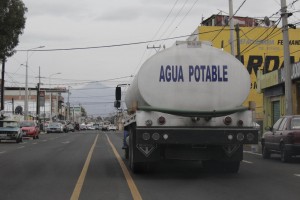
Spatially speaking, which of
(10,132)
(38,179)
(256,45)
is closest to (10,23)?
(38,179)

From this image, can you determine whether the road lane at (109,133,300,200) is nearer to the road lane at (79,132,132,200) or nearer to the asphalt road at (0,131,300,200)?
the asphalt road at (0,131,300,200)

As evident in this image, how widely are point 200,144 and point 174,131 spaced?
73cm

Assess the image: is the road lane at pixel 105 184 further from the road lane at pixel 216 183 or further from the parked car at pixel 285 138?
the parked car at pixel 285 138

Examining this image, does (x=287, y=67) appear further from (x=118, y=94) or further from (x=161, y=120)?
(x=161, y=120)

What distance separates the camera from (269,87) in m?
40.0

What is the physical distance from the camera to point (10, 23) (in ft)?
74.1

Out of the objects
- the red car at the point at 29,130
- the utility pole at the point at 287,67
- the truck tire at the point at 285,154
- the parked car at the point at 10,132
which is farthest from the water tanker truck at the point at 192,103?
the red car at the point at 29,130

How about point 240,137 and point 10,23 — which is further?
point 10,23

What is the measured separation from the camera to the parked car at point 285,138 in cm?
1798

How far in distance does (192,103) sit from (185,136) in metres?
0.88

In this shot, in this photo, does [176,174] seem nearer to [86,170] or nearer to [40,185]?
[86,170]

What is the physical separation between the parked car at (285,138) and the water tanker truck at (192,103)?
551cm

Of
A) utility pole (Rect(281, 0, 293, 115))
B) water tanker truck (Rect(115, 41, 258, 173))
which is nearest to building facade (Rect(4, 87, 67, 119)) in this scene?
utility pole (Rect(281, 0, 293, 115))

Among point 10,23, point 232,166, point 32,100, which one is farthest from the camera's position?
→ point 32,100
